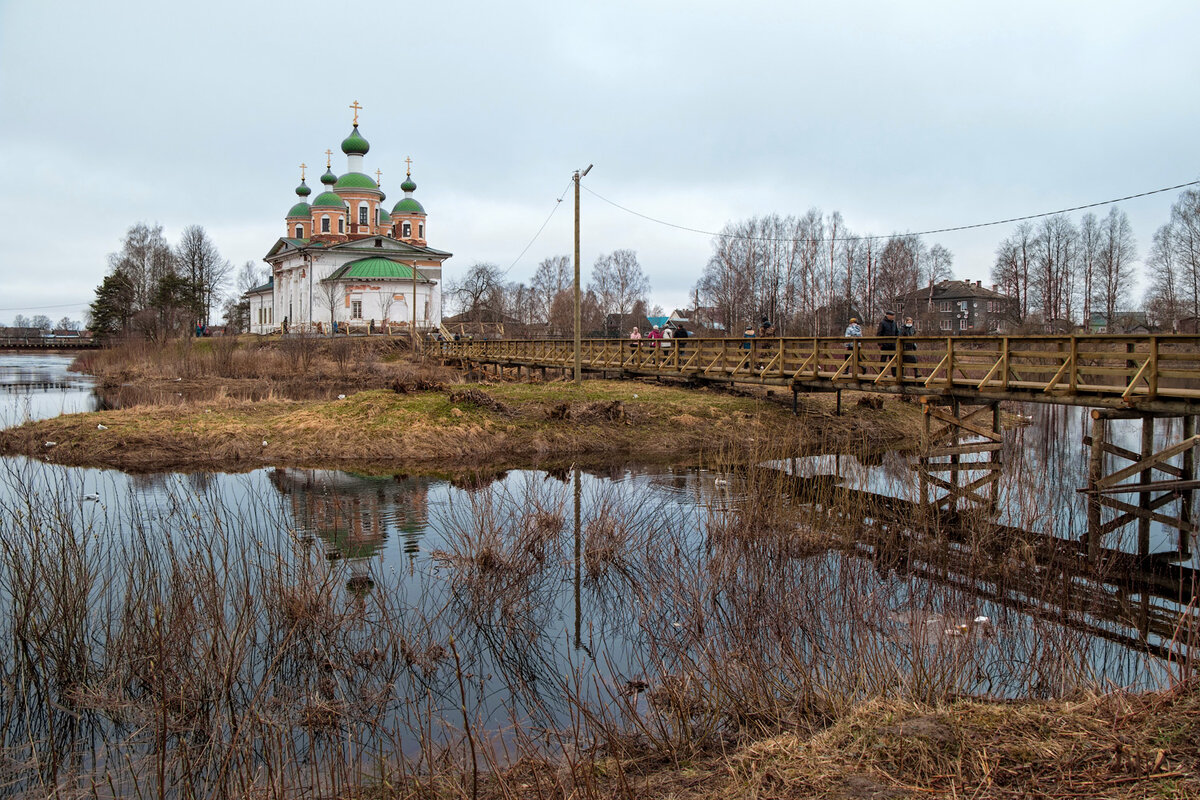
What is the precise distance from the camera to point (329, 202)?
63969 millimetres

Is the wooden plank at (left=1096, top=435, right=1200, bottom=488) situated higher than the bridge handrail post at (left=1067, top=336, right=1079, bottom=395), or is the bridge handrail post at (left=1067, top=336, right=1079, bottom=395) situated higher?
the bridge handrail post at (left=1067, top=336, right=1079, bottom=395)

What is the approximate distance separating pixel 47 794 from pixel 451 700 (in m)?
2.60

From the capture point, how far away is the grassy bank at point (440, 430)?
60.1 ft

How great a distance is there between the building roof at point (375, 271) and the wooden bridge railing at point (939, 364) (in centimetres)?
2258

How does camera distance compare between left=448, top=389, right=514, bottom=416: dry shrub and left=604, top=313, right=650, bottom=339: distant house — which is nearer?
left=448, top=389, right=514, bottom=416: dry shrub

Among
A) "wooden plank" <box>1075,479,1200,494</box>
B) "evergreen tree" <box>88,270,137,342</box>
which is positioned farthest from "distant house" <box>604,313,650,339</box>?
"wooden plank" <box>1075,479,1200,494</box>

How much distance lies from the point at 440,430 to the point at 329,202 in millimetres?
49702

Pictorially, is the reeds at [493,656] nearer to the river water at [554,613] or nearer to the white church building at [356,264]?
the river water at [554,613]

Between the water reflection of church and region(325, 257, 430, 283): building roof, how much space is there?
42.4m

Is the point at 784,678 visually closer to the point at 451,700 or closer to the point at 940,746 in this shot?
the point at 940,746

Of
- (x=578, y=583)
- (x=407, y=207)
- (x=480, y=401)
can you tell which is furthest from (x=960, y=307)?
(x=578, y=583)

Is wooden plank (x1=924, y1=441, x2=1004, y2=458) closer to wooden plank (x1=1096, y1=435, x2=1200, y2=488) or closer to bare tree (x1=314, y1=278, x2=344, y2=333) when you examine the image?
wooden plank (x1=1096, y1=435, x2=1200, y2=488)

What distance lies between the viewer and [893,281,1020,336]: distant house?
5662 cm

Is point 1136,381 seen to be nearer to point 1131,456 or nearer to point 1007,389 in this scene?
point 1131,456
